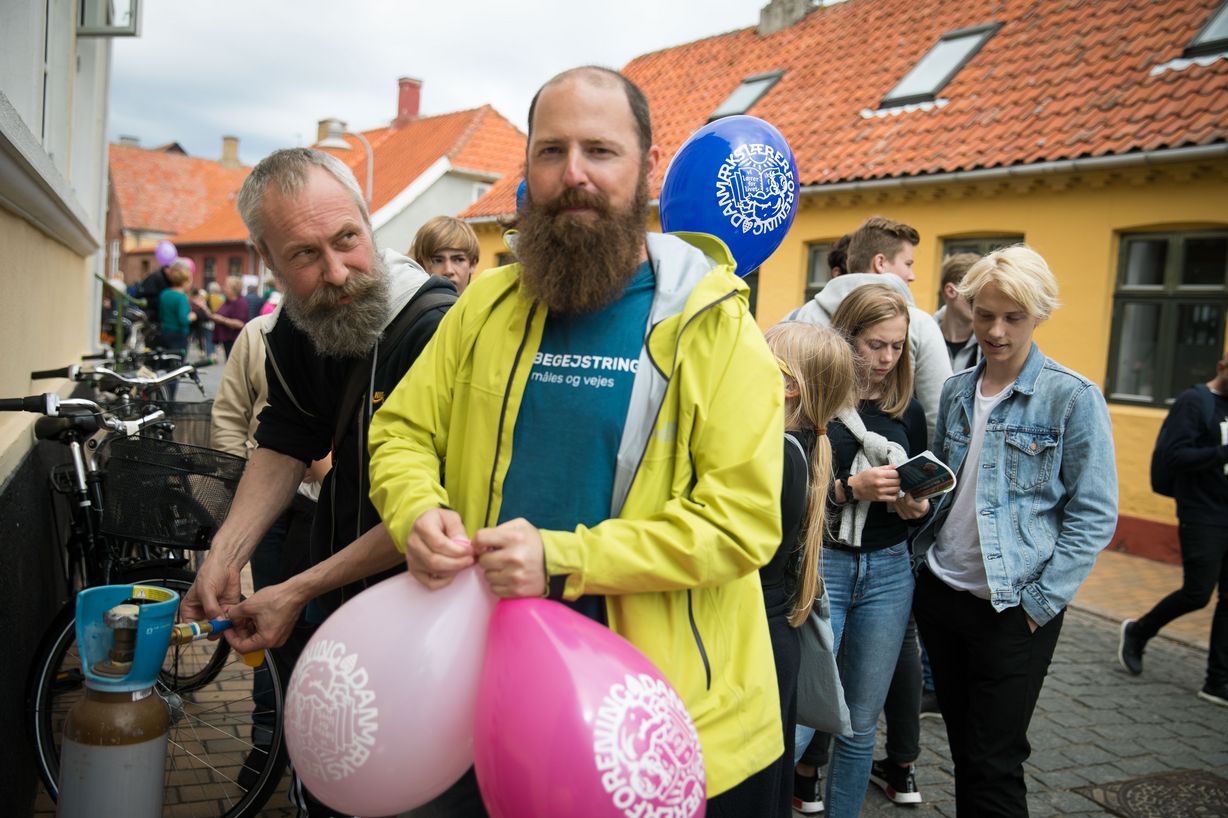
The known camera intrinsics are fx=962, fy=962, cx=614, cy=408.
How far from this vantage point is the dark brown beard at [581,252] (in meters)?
1.80

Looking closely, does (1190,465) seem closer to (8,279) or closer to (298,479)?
(298,479)

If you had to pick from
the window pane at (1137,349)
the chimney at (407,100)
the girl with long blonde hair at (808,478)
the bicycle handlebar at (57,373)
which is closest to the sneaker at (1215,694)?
the girl with long blonde hair at (808,478)

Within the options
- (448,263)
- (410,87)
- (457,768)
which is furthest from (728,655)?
(410,87)

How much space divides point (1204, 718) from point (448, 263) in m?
4.74

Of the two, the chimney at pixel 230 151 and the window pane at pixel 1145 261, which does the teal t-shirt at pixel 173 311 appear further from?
the chimney at pixel 230 151

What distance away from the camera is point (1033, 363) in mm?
3236

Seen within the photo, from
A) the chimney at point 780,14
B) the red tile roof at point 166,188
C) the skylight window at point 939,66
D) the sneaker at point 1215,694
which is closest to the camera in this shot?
the sneaker at point 1215,694

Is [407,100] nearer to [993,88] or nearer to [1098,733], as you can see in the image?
[993,88]

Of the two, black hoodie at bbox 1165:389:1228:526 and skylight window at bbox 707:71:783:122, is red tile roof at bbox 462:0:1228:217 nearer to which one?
skylight window at bbox 707:71:783:122

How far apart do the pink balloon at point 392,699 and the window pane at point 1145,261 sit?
1015 centimetres

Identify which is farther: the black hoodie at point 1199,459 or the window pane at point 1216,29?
the window pane at point 1216,29

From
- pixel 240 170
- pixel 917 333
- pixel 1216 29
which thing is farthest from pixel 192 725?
pixel 240 170

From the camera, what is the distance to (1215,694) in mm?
5512

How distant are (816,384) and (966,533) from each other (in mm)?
760
